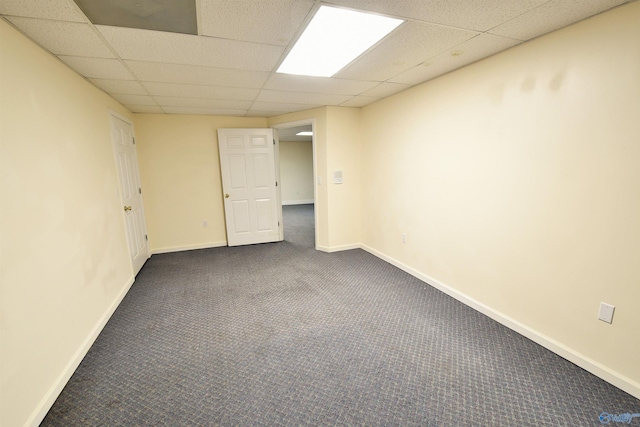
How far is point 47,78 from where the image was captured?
1.84 metres

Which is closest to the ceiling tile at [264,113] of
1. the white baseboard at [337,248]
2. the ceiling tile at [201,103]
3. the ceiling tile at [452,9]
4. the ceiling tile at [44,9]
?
the ceiling tile at [201,103]

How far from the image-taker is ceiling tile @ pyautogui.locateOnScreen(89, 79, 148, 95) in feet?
8.32

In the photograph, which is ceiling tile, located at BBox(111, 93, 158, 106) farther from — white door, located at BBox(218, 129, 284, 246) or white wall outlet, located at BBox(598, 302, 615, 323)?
white wall outlet, located at BBox(598, 302, 615, 323)

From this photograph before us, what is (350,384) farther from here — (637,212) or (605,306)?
(637,212)

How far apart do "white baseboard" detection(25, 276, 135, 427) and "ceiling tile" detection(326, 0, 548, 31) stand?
8.88 feet

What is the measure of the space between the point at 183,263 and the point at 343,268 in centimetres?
233

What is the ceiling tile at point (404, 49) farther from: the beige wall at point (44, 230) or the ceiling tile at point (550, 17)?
the beige wall at point (44, 230)

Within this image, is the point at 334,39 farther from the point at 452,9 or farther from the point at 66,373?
the point at 66,373

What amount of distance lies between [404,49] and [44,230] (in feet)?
8.85

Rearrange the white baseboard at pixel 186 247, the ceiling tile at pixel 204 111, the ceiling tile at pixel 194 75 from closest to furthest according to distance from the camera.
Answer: the ceiling tile at pixel 194 75 < the ceiling tile at pixel 204 111 < the white baseboard at pixel 186 247

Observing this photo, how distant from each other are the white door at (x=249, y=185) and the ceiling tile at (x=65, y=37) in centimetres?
249

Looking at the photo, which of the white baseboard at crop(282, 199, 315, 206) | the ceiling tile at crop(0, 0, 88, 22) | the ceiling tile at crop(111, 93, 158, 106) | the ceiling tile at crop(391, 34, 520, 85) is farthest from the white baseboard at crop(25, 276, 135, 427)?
the white baseboard at crop(282, 199, 315, 206)

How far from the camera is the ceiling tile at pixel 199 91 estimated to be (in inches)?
106

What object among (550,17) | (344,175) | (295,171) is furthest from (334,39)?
(295,171)
